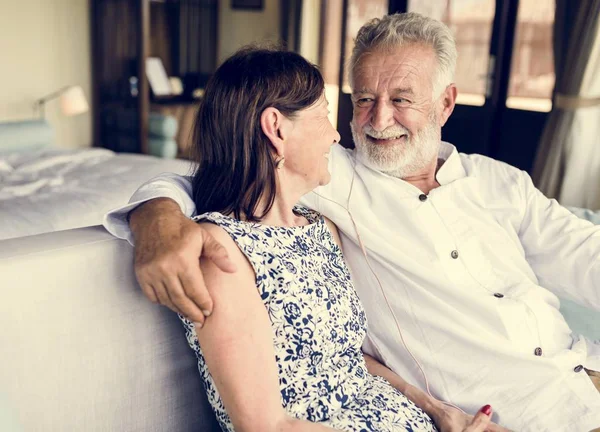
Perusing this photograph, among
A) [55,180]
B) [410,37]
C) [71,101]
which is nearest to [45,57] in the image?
[71,101]

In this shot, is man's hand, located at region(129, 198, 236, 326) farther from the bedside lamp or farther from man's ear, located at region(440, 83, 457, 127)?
the bedside lamp

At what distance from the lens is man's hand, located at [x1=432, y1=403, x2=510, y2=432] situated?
133 centimetres

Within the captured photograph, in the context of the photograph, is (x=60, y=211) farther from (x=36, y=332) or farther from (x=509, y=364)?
(x=509, y=364)

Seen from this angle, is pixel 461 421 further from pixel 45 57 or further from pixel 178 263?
pixel 45 57

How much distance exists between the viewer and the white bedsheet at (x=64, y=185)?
2.81 meters

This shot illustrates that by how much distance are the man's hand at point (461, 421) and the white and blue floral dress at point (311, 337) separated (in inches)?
2.3

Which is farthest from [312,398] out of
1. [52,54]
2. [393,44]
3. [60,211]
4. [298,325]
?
[52,54]

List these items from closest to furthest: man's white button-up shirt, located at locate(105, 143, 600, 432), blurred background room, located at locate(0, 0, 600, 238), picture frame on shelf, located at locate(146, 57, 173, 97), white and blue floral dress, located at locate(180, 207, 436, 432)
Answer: white and blue floral dress, located at locate(180, 207, 436, 432), man's white button-up shirt, located at locate(105, 143, 600, 432), blurred background room, located at locate(0, 0, 600, 238), picture frame on shelf, located at locate(146, 57, 173, 97)

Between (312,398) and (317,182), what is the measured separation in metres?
0.44

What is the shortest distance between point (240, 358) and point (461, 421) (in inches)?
24.3

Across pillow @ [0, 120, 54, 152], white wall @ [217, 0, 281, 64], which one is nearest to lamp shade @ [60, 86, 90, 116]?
pillow @ [0, 120, 54, 152]

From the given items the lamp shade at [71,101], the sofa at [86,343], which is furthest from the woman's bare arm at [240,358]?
the lamp shade at [71,101]

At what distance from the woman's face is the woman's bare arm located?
327 millimetres

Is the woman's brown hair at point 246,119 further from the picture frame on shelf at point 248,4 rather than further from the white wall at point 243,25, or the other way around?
the picture frame on shelf at point 248,4
